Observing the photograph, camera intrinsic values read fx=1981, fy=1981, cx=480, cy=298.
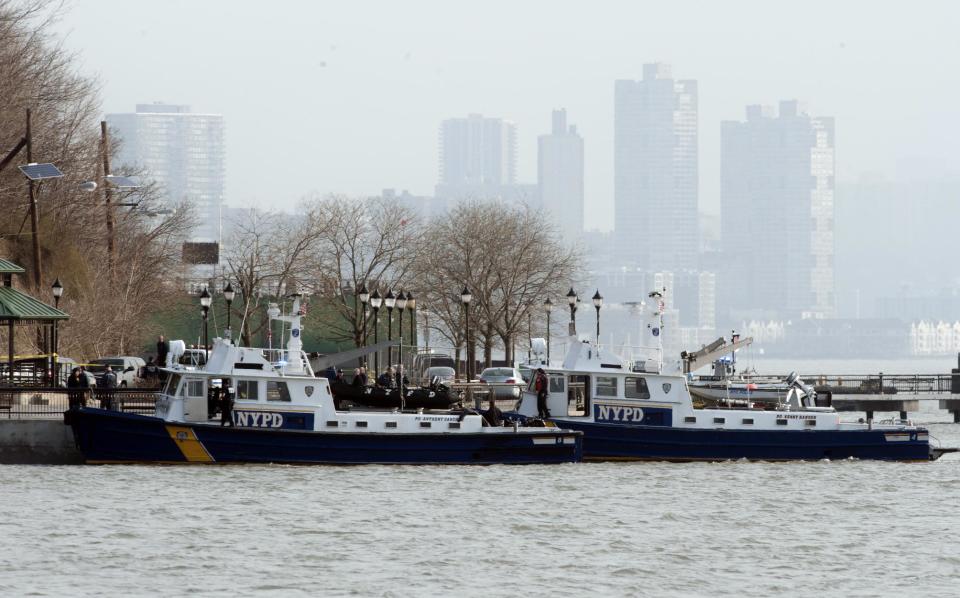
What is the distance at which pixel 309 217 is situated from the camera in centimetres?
10669

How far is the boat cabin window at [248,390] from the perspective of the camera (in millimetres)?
50844

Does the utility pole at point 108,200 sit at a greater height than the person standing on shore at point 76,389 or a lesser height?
greater

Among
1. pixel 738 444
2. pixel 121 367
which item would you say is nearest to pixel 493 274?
pixel 121 367

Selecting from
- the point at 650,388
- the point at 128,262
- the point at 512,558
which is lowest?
the point at 512,558

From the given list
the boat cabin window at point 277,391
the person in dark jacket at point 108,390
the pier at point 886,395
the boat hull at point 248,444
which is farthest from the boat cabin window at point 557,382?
the pier at point 886,395

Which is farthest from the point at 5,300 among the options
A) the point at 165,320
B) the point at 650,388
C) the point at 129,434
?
the point at 165,320

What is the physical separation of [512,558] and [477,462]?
14.3 m

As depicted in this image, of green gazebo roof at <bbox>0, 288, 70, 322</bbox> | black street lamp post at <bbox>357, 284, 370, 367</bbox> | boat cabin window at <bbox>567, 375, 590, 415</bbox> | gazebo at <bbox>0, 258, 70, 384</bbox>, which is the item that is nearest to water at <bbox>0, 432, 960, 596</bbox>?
boat cabin window at <bbox>567, 375, 590, 415</bbox>

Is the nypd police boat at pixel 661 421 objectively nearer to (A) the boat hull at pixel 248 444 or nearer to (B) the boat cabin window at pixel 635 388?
(B) the boat cabin window at pixel 635 388

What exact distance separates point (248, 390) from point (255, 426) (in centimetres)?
95

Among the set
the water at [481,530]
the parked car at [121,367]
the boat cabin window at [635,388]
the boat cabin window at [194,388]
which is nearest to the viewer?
the water at [481,530]

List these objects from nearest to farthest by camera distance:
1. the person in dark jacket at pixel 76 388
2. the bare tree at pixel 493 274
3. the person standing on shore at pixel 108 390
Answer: the person in dark jacket at pixel 76 388 < the person standing on shore at pixel 108 390 < the bare tree at pixel 493 274

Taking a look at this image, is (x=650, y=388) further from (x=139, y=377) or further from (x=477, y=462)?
(x=139, y=377)

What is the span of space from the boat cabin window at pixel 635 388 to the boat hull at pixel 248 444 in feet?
12.8
